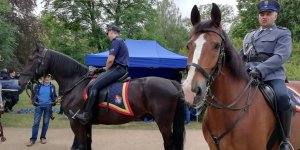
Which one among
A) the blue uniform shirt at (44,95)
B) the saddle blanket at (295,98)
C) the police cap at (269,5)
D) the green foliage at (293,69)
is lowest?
the green foliage at (293,69)

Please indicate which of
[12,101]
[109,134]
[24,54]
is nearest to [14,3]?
[24,54]

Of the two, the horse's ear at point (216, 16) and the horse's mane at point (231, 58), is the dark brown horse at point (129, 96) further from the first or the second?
the horse's ear at point (216, 16)

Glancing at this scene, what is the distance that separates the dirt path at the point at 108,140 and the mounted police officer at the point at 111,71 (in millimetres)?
2198

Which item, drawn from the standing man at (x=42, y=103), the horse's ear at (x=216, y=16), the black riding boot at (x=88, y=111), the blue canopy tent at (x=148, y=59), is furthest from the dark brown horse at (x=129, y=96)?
the blue canopy tent at (x=148, y=59)

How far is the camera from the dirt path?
861 centimetres

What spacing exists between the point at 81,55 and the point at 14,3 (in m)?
5.93

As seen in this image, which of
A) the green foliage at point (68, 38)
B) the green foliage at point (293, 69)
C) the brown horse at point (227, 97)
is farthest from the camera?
the green foliage at point (68, 38)

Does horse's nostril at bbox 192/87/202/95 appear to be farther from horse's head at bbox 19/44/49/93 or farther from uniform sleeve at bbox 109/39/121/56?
horse's head at bbox 19/44/49/93

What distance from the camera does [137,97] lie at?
6793mm

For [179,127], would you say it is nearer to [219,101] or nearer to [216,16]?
[219,101]

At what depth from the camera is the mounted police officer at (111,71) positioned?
6.55 m

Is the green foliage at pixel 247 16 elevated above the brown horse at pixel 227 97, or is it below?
above

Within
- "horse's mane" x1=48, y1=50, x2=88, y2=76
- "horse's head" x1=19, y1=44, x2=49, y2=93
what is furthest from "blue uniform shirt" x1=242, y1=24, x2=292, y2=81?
"horse's head" x1=19, y1=44, x2=49, y2=93

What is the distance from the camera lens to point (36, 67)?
711cm
